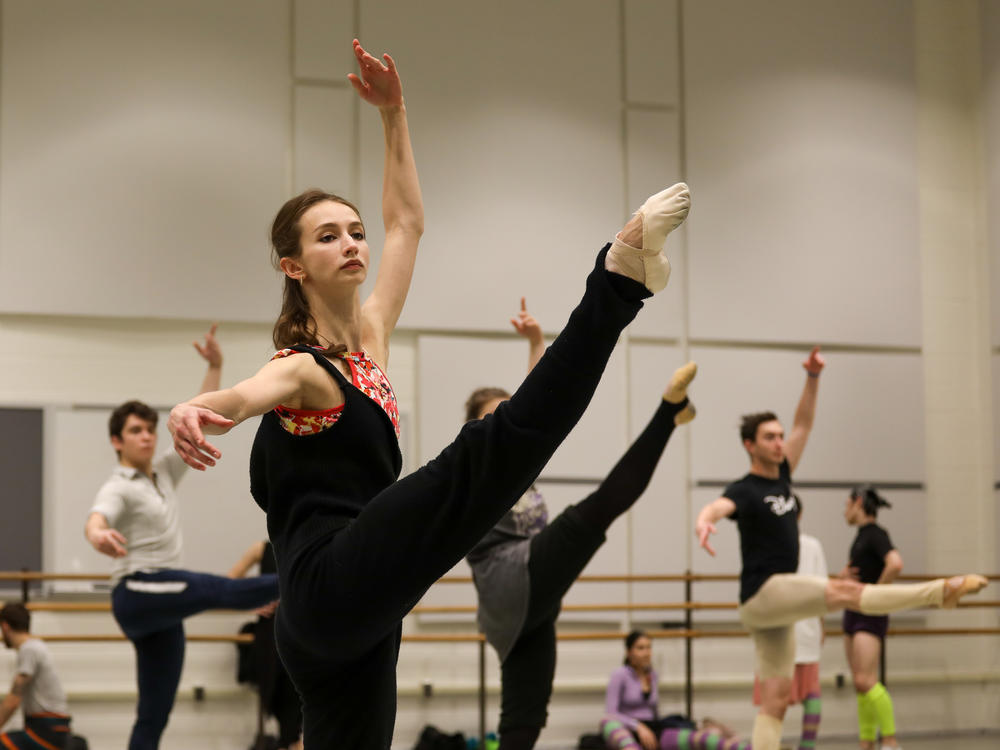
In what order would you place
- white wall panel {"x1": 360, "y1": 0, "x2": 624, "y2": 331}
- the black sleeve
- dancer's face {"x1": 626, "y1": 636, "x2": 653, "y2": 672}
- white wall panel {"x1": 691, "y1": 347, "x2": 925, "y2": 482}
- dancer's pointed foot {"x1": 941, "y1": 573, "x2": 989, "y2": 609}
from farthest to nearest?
white wall panel {"x1": 691, "y1": 347, "x2": 925, "y2": 482} < white wall panel {"x1": 360, "y1": 0, "x2": 624, "y2": 331} < dancer's face {"x1": 626, "y1": 636, "x2": 653, "y2": 672} < the black sleeve < dancer's pointed foot {"x1": 941, "y1": 573, "x2": 989, "y2": 609}

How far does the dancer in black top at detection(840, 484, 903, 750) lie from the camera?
18.6ft

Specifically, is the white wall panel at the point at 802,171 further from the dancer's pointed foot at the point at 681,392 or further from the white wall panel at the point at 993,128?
the dancer's pointed foot at the point at 681,392

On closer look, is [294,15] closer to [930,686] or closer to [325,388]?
[325,388]

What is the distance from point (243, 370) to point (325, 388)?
14.9 ft

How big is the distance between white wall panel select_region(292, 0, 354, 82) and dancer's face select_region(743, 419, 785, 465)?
348cm

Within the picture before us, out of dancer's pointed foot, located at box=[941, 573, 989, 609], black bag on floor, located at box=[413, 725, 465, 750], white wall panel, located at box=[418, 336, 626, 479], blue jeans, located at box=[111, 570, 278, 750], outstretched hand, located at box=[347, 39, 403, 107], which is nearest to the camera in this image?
outstretched hand, located at box=[347, 39, 403, 107]

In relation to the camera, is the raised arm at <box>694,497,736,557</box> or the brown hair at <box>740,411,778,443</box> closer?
the raised arm at <box>694,497,736,557</box>

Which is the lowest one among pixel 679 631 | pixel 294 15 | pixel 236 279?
pixel 679 631

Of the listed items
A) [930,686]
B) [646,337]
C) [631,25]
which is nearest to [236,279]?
[646,337]

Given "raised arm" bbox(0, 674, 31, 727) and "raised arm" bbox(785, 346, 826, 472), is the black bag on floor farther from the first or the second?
"raised arm" bbox(785, 346, 826, 472)

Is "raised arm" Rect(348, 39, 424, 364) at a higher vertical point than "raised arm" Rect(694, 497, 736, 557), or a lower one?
higher

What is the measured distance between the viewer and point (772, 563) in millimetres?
4539

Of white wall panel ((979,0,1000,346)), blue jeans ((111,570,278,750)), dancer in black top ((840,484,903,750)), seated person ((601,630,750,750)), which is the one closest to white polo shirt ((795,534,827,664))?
dancer in black top ((840,484,903,750))

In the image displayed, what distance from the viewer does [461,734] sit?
5.99 metres
